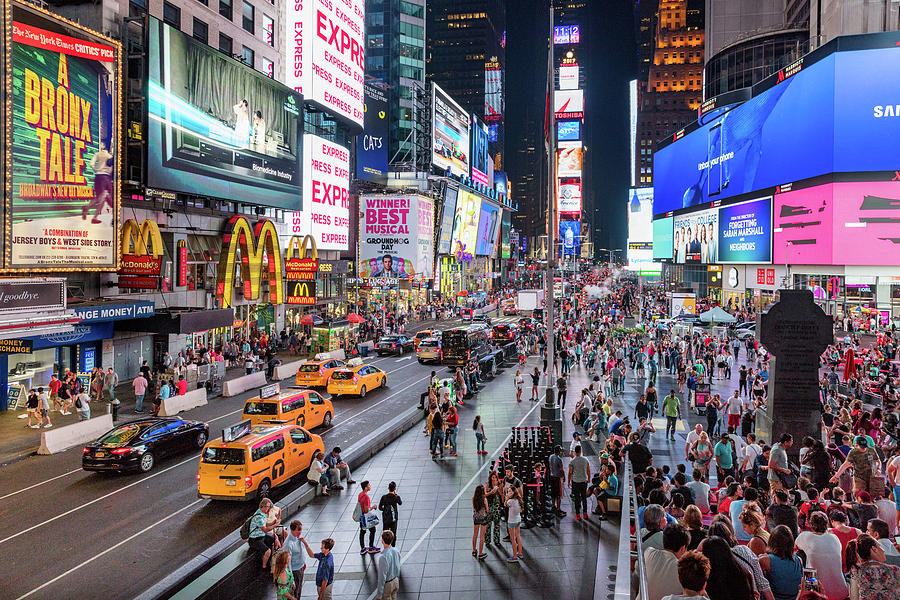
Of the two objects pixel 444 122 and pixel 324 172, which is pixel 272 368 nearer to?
pixel 324 172

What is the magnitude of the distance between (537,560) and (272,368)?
23800 mm

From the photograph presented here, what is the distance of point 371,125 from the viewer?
8169 centimetres

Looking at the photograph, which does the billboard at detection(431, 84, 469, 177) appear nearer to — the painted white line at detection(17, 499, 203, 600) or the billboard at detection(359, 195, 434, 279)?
the billboard at detection(359, 195, 434, 279)

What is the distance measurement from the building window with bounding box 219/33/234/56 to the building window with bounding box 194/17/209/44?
1441mm

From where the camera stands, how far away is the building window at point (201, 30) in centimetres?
3566

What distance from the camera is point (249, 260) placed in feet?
121

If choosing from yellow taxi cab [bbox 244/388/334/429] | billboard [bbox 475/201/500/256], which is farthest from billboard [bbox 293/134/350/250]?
billboard [bbox 475/201/500/256]

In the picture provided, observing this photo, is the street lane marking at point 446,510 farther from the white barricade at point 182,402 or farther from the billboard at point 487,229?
the billboard at point 487,229

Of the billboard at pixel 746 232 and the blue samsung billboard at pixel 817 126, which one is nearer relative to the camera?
the blue samsung billboard at pixel 817 126

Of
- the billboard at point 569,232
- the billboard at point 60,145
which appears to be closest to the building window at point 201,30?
the billboard at point 60,145

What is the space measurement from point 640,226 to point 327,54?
276ft

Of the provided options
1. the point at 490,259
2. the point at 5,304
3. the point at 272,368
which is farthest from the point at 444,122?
the point at 5,304

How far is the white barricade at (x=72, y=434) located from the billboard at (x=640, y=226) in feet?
356

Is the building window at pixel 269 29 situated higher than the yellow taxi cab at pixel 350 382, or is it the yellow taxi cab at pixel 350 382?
the building window at pixel 269 29
